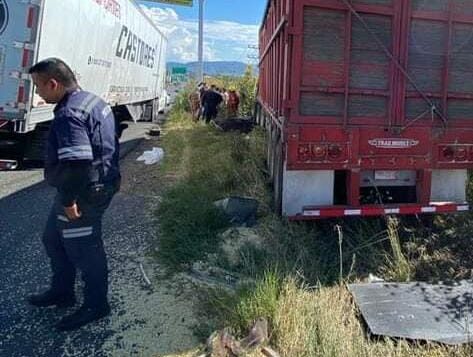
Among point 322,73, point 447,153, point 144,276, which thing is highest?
point 322,73

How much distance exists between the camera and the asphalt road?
122 inches

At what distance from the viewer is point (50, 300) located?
3570 millimetres

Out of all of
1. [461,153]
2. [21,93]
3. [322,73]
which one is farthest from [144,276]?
[21,93]

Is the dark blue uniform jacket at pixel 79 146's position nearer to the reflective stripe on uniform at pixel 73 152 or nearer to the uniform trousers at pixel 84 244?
the reflective stripe on uniform at pixel 73 152

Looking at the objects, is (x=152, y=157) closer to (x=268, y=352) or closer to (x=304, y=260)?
(x=304, y=260)

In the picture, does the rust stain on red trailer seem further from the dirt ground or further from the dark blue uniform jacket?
the dirt ground

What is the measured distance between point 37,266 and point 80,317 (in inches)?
47.5

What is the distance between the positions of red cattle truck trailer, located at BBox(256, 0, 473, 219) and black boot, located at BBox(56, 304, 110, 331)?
202 centimetres

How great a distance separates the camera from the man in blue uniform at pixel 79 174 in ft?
9.77

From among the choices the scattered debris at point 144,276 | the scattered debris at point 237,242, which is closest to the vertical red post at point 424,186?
the scattered debris at point 237,242

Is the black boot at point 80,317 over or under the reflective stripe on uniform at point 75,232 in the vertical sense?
under

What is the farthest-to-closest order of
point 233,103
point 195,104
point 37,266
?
point 195,104 → point 233,103 → point 37,266

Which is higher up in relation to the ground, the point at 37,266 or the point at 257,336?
the point at 37,266

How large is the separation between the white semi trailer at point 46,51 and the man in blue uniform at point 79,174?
4162 millimetres
